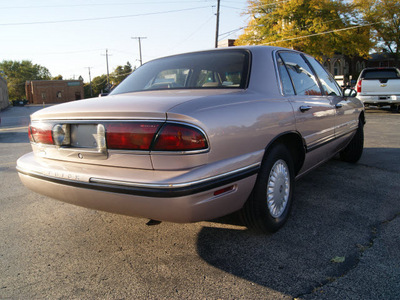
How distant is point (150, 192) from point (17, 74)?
102m

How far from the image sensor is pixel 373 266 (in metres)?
2.31

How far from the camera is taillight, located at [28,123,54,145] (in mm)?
2568

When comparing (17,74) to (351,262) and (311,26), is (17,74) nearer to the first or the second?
(311,26)

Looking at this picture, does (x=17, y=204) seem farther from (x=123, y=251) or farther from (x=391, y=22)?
(x=391, y=22)

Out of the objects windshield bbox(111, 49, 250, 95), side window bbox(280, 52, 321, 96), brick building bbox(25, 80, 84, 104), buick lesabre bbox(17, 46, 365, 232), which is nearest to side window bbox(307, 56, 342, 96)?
side window bbox(280, 52, 321, 96)

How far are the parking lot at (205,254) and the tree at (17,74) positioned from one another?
96.8 metres

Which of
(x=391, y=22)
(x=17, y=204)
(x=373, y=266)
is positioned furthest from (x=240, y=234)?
(x=391, y=22)

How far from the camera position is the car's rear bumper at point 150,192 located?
203 centimetres

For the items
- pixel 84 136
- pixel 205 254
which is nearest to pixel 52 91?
pixel 84 136

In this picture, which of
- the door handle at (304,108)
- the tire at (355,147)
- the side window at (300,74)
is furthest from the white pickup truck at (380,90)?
the door handle at (304,108)

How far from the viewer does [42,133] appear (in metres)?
2.63

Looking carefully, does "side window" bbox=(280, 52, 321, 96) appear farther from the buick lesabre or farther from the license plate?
the license plate

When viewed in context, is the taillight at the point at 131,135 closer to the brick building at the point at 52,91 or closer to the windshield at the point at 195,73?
the windshield at the point at 195,73

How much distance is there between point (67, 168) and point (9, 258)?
854mm
